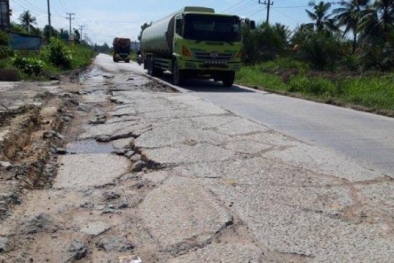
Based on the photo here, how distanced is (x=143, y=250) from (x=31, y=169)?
90.5 inches

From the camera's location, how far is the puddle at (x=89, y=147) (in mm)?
6176

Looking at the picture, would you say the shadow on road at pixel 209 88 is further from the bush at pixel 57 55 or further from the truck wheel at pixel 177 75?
the bush at pixel 57 55

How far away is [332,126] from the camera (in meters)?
8.22

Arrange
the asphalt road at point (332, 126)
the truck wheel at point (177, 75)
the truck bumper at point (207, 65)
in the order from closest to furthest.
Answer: the asphalt road at point (332, 126) → the truck bumper at point (207, 65) → the truck wheel at point (177, 75)

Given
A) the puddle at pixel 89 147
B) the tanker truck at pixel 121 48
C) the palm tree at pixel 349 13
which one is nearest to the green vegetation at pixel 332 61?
the palm tree at pixel 349 13

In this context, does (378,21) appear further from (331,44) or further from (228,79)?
(228,79)

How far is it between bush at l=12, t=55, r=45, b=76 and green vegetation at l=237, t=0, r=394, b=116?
9.29m

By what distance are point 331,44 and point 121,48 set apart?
27.6 m

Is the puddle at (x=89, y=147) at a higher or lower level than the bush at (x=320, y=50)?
lower

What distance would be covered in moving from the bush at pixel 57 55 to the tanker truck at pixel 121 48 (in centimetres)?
2213

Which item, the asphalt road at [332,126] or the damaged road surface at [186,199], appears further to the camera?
the asphalt road at [332,126]

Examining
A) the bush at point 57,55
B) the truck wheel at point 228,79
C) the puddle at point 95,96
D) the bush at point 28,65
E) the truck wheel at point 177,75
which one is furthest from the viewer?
the bush at point 57,55

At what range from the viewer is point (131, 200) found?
400 cm

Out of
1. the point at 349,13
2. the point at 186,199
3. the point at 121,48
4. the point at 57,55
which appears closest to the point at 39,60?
the point at 57,55
